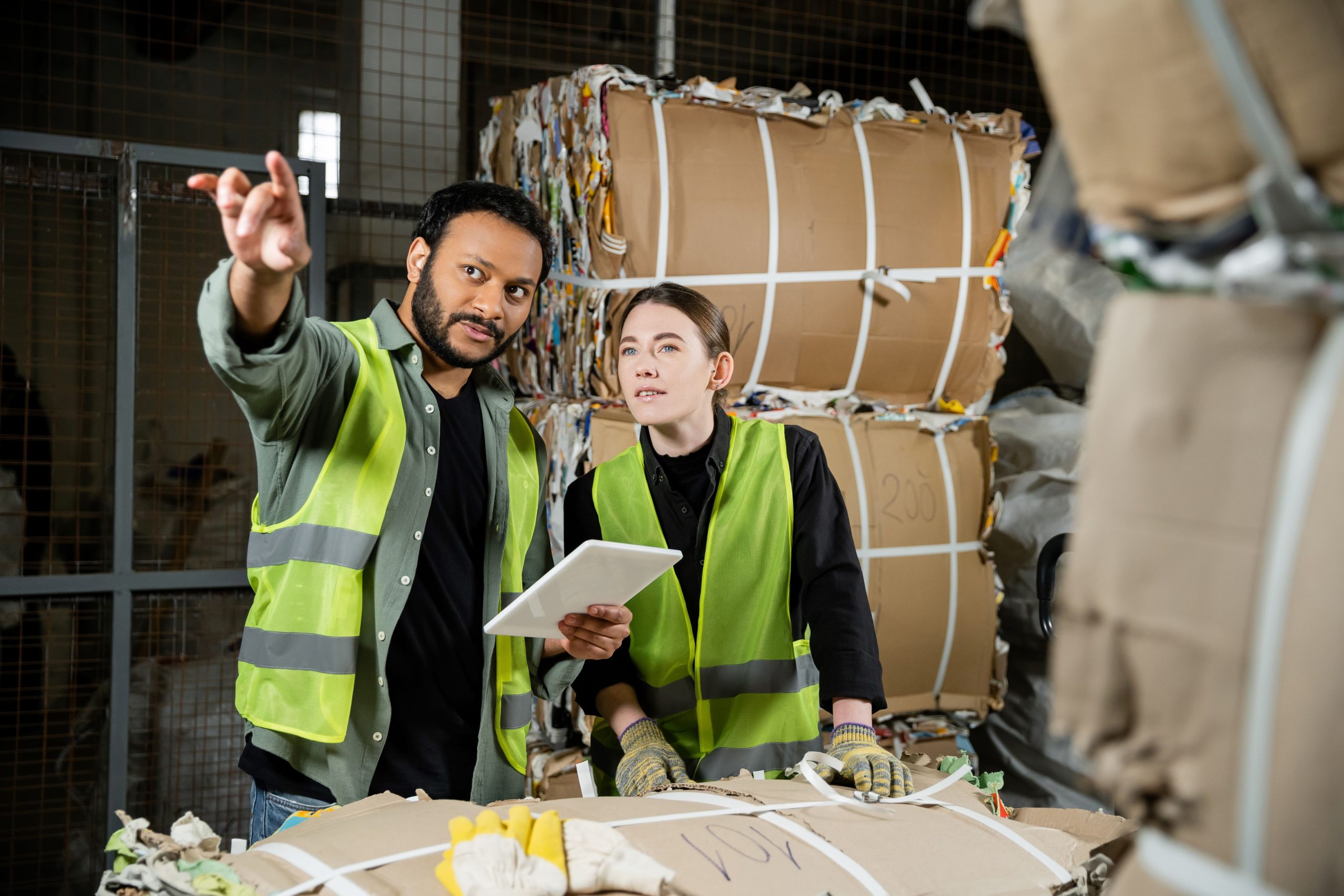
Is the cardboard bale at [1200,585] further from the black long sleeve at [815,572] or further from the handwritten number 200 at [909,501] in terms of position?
the handwritten number 200 at [909,501]

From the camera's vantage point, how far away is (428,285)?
2008 millimetres

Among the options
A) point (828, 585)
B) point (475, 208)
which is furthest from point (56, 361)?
point (828, 585)

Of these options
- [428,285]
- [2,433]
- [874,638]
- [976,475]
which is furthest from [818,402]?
[2,433]

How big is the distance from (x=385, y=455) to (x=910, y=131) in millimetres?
1878

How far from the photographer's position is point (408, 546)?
1.90 meters

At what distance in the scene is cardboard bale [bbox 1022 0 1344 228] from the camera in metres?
0.57

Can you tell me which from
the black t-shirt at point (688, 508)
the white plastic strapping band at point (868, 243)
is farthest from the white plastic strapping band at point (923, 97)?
the black t-shirt at point (688, 508)

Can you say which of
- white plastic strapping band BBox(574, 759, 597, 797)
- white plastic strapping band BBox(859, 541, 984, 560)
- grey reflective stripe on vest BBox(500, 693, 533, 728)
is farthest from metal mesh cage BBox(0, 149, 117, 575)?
white plastic strapping band BBox(859, 541, 984, 560)

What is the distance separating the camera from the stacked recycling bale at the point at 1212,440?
57 centimetres

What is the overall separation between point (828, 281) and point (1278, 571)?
2394 millimetres

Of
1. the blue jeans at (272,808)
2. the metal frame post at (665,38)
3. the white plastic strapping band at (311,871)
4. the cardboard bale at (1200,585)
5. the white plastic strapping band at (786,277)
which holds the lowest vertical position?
the blue jeans at (272,808)

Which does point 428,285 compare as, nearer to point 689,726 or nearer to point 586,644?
point 586,644

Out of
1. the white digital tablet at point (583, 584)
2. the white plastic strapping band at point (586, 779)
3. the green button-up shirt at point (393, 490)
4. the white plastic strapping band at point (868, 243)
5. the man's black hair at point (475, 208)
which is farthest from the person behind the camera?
the white plastic strapping band at point (868, 243)

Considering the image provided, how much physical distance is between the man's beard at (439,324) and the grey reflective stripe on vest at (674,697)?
2.39 ft
